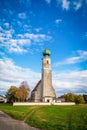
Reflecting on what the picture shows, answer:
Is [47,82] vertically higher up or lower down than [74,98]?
higher up

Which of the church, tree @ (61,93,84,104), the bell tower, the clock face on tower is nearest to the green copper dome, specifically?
the bell tower

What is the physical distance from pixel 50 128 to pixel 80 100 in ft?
223

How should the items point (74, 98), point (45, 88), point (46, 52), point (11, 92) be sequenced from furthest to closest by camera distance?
1. point (74, 98)
2. point (11, 92)
3. point (46, 52)
4. point (45, 88)

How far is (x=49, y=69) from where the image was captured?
8338 centimetres

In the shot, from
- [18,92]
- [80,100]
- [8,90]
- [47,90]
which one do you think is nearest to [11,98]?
[8,90]

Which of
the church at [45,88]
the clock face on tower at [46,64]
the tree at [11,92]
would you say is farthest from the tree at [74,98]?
the tree at [11,92]

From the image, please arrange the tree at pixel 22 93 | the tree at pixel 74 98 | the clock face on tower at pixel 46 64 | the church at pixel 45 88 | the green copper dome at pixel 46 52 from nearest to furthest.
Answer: the church at pixel 45 88, the tree at pixel 22 93, the clock face on tower at pixel 46 64, the green copper dome at pixel 46 52, the tree at pixel 74 98

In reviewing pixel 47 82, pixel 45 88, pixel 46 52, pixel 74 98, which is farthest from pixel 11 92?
pixel 74 98

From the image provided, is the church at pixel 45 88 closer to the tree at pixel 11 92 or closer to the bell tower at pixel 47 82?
the bell tower at pixel 47 82

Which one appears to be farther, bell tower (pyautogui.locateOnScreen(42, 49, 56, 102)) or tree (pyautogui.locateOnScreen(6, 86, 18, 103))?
tree (pyautogui.locateOnScreen(6, 86, 18, 103))

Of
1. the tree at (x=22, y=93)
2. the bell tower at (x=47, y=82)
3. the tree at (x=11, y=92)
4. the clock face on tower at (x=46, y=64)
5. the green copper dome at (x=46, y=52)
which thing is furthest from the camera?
the tree at (x=11, y=92)

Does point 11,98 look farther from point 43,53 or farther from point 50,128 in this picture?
point 50,128

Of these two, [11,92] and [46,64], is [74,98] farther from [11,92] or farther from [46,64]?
[11,92]

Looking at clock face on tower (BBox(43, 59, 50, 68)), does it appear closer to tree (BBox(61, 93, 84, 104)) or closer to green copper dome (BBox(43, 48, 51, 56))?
green copper dome (BBox(43, 48, 51, 56))
